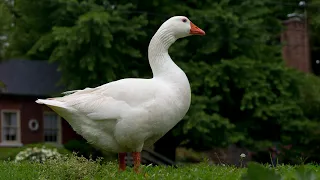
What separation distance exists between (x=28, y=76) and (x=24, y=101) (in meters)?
1.05

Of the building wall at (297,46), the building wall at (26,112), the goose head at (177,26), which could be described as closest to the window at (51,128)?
the building wall at (26,112)

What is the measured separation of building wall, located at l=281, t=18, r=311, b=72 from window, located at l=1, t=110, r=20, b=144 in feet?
43.9

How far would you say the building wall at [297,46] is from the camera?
1214 inches

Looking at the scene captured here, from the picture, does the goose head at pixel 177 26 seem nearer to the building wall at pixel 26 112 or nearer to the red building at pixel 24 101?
the red building at pixel 24 101

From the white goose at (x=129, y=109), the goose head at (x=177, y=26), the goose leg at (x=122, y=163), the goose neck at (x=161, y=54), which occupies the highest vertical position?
the goose head at (x=177, y=26)

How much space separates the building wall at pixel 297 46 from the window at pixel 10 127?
13.4 metres

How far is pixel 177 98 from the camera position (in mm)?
6785

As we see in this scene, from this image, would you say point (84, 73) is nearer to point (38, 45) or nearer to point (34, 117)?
point (38, 45)

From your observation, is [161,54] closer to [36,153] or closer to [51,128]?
[36,153]

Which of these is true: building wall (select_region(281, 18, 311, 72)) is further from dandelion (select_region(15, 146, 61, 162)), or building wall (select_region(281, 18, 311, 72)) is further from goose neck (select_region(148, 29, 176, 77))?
goose neck (select_region(148, 29, 176, 77))

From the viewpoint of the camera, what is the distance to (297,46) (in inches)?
1228

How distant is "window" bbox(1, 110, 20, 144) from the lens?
25172 mm

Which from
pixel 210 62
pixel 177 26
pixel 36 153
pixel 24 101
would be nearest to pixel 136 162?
pixel 177 26

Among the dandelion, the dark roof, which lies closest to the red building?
the dark roof
